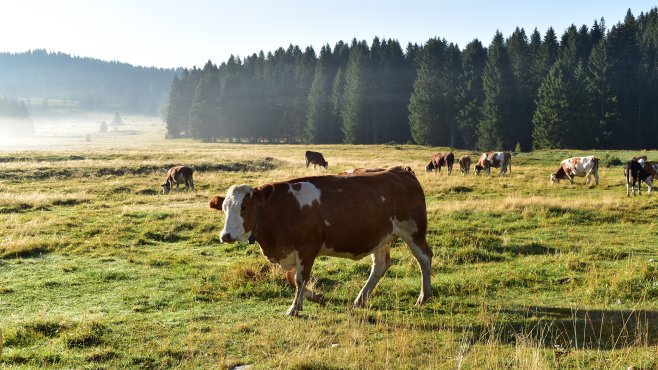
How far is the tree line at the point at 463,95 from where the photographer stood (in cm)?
6638

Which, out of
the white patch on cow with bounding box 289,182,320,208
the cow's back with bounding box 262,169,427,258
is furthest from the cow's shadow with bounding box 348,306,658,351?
the white patch on cow with bounding box 289,182,320,208

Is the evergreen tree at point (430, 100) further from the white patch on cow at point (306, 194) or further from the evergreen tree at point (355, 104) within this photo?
the white patch on cow at point (306, 194)

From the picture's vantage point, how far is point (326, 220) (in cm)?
803

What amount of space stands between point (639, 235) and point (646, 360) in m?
9.72

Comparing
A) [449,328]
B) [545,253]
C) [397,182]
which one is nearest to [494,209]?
[545,253]

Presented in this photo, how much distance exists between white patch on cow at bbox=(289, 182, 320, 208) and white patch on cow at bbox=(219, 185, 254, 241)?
757mm

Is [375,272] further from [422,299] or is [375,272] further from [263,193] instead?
[263,193]

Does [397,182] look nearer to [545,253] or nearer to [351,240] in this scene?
[351,240]

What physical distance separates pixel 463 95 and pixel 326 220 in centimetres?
7168

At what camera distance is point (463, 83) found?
78.2m

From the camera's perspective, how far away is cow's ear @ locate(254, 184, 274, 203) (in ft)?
25.4

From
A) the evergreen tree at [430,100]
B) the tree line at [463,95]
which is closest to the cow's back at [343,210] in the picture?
the tree line at [463,95]

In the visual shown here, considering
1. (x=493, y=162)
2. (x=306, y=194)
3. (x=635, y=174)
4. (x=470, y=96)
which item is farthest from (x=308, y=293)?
(x=470, y=96)

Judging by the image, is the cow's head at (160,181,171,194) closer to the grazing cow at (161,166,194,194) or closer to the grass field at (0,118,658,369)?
the grazing cow at (161,166,194,194)
